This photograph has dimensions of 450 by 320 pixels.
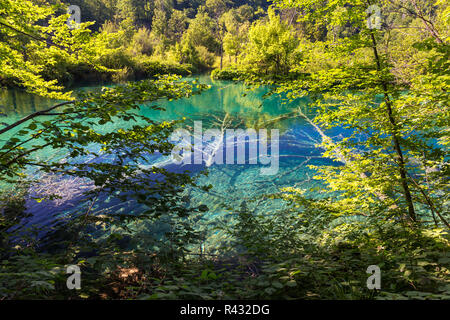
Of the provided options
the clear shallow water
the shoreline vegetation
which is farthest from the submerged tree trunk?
the clear shallow water

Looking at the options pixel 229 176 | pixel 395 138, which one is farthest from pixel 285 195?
pixel 229 176

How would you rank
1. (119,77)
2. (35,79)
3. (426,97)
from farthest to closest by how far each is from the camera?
(119,77), (35,79), (426,97)

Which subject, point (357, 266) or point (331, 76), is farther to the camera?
point (331, 76)

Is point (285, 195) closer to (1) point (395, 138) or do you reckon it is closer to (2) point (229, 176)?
(1) point (395, 138)

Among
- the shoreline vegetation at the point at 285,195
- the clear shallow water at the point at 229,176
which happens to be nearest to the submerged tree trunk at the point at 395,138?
the shoreline vegetation at the point at 285,195

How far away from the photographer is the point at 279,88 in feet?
10.8

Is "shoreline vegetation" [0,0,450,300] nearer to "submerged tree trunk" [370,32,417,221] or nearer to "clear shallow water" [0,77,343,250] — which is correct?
"submerged tree trunk" [370,32,417,221]

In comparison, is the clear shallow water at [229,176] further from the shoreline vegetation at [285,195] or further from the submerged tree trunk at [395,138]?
the submerged tree trunk at [395,138]

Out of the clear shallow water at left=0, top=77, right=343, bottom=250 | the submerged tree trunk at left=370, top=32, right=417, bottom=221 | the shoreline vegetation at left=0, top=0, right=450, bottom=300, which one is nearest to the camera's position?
the shoreline vegetation at left=0, top=0, right=450, bottom=300

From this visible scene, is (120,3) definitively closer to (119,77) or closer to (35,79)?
(119,77)

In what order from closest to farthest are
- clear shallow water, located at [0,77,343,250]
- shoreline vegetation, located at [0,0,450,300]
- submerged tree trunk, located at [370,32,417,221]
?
shoreline vegetation, located at [0,0,450,300]
submerged tree trunk, located at [370,32,417,221]
clear shallow water, located at [0,77,343,250]
